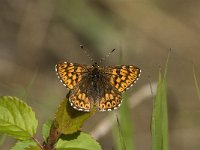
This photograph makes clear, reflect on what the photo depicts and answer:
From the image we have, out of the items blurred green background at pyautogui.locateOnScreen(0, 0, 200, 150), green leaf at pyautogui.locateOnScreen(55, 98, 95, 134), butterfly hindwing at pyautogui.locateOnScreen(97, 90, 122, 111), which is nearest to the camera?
green leaf at pyautogui.locateOnScreen(55, 98, 95, 134)

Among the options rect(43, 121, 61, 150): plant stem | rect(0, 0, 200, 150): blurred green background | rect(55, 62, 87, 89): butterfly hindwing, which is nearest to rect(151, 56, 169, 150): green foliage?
rect(55, 62, 87, 89): butterfly hindwing

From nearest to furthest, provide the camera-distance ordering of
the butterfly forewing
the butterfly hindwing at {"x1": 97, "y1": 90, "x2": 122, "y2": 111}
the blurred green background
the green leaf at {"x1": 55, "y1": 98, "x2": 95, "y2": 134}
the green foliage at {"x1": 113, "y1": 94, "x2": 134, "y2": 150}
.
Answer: the green leaf at {"x1": 55, "y1": 98, "x2": 95, "y2": 134}
the butterfly hindwing at {"x1": 97, "y1": 90, "x2": 122, "y2": 111}
the butterfly forewing
the green foliage at {"x1": 113, "y1": 94, "x2": 134, "y2": 150}
the blurred green background

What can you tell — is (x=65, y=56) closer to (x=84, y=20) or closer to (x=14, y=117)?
(x=84, y=20)

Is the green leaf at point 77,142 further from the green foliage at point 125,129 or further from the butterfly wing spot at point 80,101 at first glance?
the green foliage at point 125,129

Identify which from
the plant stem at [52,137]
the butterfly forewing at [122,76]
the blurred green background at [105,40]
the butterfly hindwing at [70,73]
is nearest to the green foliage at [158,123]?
the butterfly forewing at [122,76]

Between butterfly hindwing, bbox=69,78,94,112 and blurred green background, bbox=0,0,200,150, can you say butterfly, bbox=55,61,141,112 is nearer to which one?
butterfly hindwing, bbox=69,78,94,112

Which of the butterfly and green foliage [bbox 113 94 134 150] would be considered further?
green foliage [bbox 113 94 134 150]
